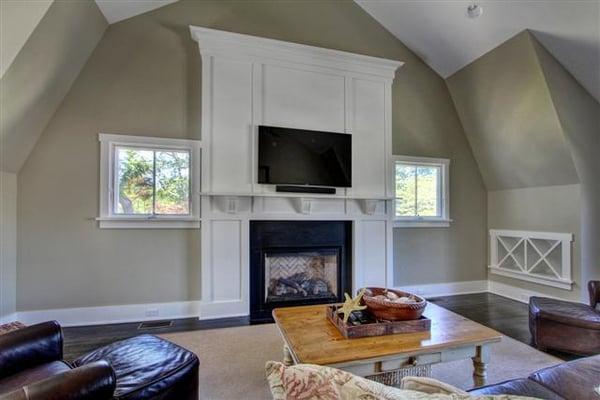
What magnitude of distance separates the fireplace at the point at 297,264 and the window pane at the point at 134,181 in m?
1.29

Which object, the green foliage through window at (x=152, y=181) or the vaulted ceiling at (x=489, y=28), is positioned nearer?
the vaulted ceiling at (x=489, y=28)

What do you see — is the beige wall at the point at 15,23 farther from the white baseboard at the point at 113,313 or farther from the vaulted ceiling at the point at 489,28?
the vaulted ceiling at the point at 489,28

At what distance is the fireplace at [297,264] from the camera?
3730 millimetres

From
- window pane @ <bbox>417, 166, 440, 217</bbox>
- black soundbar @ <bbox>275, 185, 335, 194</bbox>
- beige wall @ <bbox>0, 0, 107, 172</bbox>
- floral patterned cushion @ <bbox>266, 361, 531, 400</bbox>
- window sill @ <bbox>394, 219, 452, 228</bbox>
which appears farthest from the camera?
window pane @ <bbox>417, 166, 440, 217</bbox>

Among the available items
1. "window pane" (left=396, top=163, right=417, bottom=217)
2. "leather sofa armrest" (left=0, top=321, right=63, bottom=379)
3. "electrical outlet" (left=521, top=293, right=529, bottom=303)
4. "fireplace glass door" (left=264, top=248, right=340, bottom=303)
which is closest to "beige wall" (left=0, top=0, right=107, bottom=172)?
"leather sofa armrest" (left=0, top=321, right=63, bottom=379)

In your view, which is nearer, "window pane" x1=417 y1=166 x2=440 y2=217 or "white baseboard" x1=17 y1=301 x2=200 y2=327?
"white baseboard" x1=17 y1=301 x2=200 y2=327

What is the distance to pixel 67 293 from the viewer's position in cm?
332

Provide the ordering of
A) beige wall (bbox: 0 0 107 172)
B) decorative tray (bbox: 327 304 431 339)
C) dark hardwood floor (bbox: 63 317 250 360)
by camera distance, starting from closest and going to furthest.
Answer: decorative tray (bbox: 327 304 431 339) < beige wall (bbox: 0 0 107 172) < dark hardwood floor (bbox: 63 317 250 360)

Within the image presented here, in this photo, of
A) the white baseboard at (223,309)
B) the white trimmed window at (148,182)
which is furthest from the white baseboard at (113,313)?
the white trimmed window at (148,182)

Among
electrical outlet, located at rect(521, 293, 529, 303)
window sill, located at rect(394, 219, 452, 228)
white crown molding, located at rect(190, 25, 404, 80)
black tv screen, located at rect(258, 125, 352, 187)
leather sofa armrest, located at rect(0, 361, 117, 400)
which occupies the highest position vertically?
white crown molding, located at rect(190, 25, 404, 80)

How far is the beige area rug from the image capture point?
7.10ft

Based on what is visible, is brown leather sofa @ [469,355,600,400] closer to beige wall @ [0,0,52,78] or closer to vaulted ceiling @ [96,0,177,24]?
beige wall @ [0,0,52,78]

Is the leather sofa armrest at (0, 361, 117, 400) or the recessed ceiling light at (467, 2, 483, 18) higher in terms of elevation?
the recessed ceiling light at (467, 2, 483, 18)

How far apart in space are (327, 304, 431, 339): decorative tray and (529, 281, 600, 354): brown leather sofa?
1.58m
